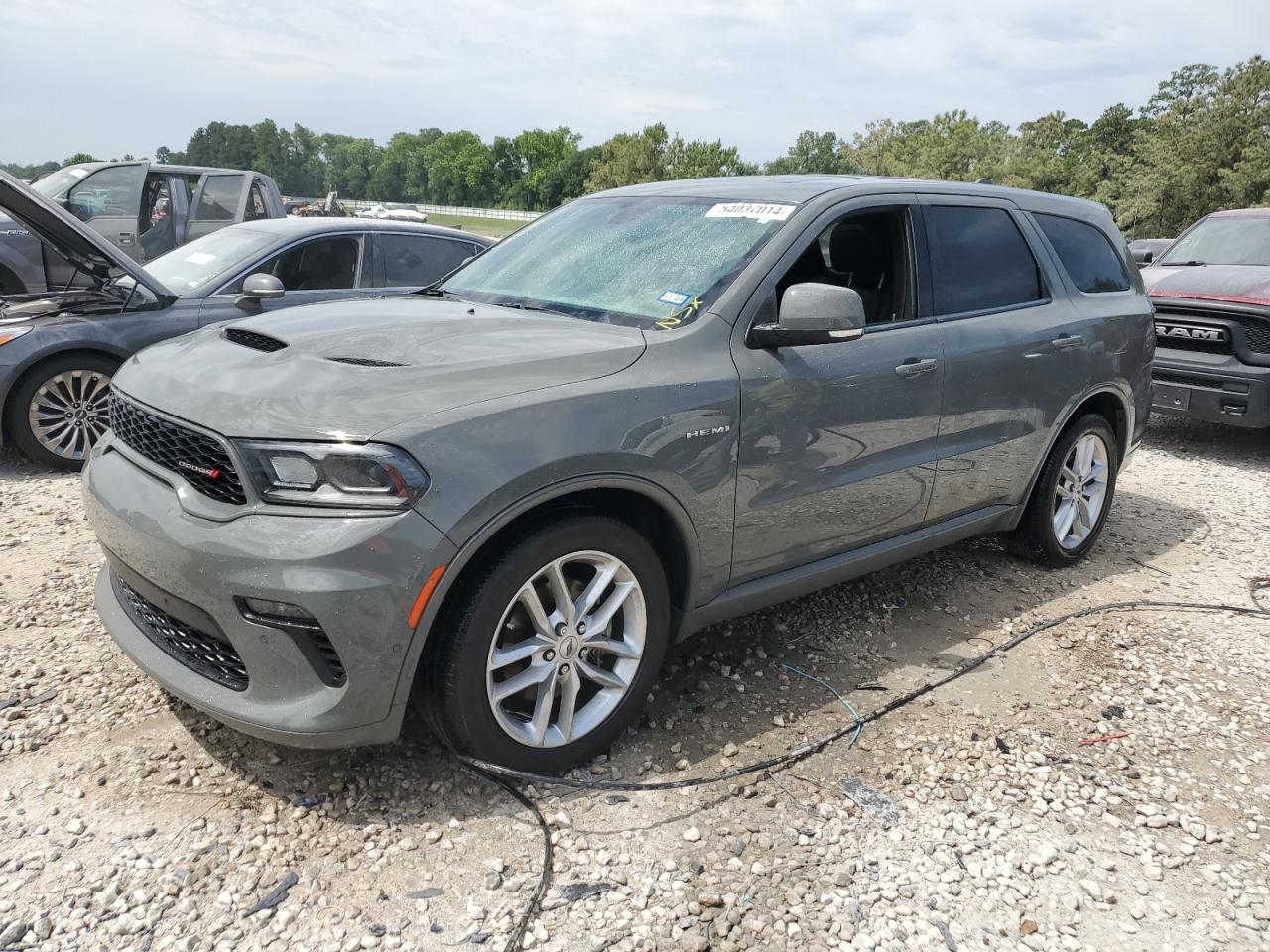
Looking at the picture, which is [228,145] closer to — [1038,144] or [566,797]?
[1038,144]

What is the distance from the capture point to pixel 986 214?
4.20 m

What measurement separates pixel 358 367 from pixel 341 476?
396mm

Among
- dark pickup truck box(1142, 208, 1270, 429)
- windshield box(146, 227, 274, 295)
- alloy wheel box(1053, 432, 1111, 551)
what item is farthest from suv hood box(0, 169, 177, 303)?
dark pickup truck box(1142, 208, 1270, 429)

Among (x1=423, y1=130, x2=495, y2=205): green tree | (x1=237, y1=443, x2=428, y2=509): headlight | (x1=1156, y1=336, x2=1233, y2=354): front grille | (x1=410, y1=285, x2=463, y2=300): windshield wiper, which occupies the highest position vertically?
(x1=423, y1=130, x2=495, y2=205): green tree

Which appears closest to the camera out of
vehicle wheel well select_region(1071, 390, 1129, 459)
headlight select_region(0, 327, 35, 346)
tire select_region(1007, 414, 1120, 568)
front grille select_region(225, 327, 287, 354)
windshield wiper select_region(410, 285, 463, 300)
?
front grille select_region(225, 327, 287, 354)

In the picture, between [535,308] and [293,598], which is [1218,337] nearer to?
[535,308]

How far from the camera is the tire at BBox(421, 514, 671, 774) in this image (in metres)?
2.54

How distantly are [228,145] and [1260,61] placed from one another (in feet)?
452

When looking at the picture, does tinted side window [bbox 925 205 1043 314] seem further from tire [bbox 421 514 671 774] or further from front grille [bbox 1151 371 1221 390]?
front grille [bbox 1151 371 1221 390]

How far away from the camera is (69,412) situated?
5.79 m

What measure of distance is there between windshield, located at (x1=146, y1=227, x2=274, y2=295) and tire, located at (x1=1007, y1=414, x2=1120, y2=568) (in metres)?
5.21

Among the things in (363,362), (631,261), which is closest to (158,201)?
(631,261)

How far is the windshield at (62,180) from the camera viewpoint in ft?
34.4

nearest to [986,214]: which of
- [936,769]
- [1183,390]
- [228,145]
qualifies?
[936,769]
